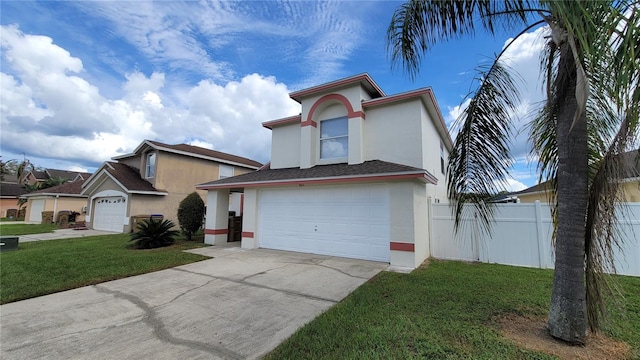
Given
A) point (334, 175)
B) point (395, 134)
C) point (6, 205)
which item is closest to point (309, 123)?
point (334, 175)

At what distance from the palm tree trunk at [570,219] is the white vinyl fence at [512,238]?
3964 millimetres

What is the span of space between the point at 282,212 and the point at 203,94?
9.91 m

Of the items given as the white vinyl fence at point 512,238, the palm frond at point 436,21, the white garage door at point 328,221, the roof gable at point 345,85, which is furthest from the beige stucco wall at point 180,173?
the palm frond at point 436,21

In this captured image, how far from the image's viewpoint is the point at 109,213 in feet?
60.7

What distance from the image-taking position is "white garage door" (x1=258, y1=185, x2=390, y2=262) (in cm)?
859

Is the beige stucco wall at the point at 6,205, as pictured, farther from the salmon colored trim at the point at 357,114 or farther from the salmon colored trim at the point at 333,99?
the salmon colored trim at the point at 357,114

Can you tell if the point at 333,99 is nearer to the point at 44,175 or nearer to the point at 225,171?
the point at 225,171

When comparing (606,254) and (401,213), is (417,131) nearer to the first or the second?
(401,213)

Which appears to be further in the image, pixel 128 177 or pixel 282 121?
pixel 128 177

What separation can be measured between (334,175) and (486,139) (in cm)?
526

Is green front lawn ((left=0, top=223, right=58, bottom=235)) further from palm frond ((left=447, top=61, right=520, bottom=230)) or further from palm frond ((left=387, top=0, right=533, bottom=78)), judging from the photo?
palm frond ((left=447, top=61, right=520, bottom=230))

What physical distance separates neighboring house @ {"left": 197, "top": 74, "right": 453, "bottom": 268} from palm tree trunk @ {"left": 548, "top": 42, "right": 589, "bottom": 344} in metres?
4.13

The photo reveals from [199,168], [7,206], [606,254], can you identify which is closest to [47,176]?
[7,206]

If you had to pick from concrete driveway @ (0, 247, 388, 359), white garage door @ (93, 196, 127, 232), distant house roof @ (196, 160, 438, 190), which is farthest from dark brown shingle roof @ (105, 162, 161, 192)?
concrete driveway @ (0, 247, 388, 359)
